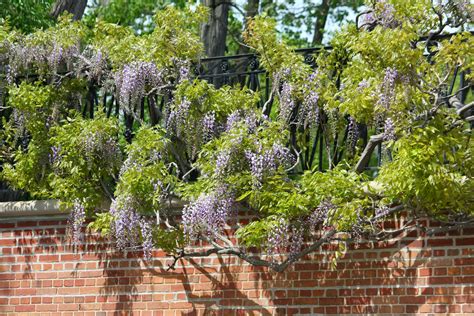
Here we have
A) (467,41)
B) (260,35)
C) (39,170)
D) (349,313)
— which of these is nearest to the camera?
(467,41)

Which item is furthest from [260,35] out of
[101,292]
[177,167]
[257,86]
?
[101,292]

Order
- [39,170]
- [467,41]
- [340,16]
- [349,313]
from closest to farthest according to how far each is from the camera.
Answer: [467,41] → [349,313] → [39,170] → [340,16]

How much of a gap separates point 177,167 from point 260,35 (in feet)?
4.47

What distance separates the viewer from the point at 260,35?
923 centimetres

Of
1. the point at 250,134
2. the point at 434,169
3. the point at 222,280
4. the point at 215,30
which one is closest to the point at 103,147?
the point at 250,134

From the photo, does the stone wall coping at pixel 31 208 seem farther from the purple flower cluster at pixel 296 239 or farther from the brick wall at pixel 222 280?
the purple flower cluster at pixel 296 239

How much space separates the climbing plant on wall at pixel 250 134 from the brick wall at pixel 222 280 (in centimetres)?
19

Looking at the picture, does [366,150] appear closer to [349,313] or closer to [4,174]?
[349,313]

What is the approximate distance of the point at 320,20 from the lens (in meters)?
20.5

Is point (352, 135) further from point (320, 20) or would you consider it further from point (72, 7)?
point (320, 20)

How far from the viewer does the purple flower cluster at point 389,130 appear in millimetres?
8195

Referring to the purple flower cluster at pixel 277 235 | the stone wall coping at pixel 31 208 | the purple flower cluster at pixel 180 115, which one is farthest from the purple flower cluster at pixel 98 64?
the purple flower cluster at pixel 277 235

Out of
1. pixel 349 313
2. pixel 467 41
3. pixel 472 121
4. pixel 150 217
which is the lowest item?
pixel 349 313

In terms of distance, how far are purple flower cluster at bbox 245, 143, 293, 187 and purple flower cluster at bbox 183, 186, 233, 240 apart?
29 centimetres
